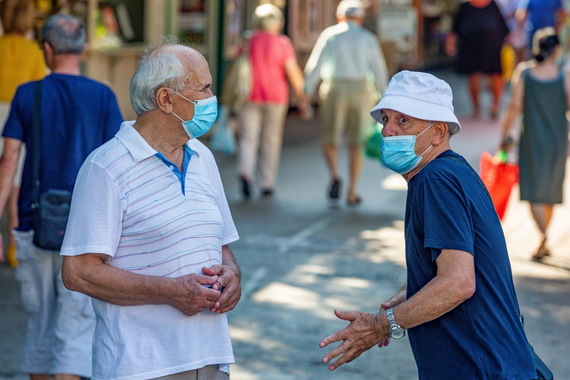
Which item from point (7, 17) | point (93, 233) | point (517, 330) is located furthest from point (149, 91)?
point (7, 17)

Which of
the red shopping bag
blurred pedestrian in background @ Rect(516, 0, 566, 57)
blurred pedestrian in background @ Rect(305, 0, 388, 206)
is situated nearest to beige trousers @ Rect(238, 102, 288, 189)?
blurred pedestrian in background @ Rect(305, 0, 388, 206)

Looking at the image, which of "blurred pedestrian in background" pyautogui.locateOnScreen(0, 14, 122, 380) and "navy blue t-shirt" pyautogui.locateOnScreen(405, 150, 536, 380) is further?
"blurred pedestrian in background" pyautogui.locateOnScreen(0, 14, 122, 380)

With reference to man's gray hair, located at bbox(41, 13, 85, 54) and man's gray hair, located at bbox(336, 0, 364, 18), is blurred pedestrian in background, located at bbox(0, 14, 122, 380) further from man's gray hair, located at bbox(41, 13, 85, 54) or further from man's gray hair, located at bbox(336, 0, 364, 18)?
man's gray hair, located at bbox(336, 0, 364, 18)

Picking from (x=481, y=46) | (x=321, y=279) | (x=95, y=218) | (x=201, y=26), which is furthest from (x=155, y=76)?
(x=481, y=46)

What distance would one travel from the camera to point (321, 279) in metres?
8.31

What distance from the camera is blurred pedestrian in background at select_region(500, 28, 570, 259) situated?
8.83m

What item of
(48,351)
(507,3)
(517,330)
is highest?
(517,330)

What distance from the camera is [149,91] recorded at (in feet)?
12.0

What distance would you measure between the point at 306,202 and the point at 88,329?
6.66m

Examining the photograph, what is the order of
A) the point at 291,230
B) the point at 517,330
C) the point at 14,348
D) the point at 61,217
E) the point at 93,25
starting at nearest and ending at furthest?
1. the point at 517,330
2. the point at 61,217
3. the point at 14,348
4. the point at 291,230
5. the point at 93,25

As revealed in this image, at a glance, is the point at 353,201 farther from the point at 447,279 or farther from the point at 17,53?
the point at 447,279

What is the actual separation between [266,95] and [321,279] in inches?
156

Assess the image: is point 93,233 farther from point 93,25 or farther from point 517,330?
point 93,25

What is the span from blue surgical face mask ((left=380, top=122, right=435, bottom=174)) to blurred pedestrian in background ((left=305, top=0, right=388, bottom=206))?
311 inches
